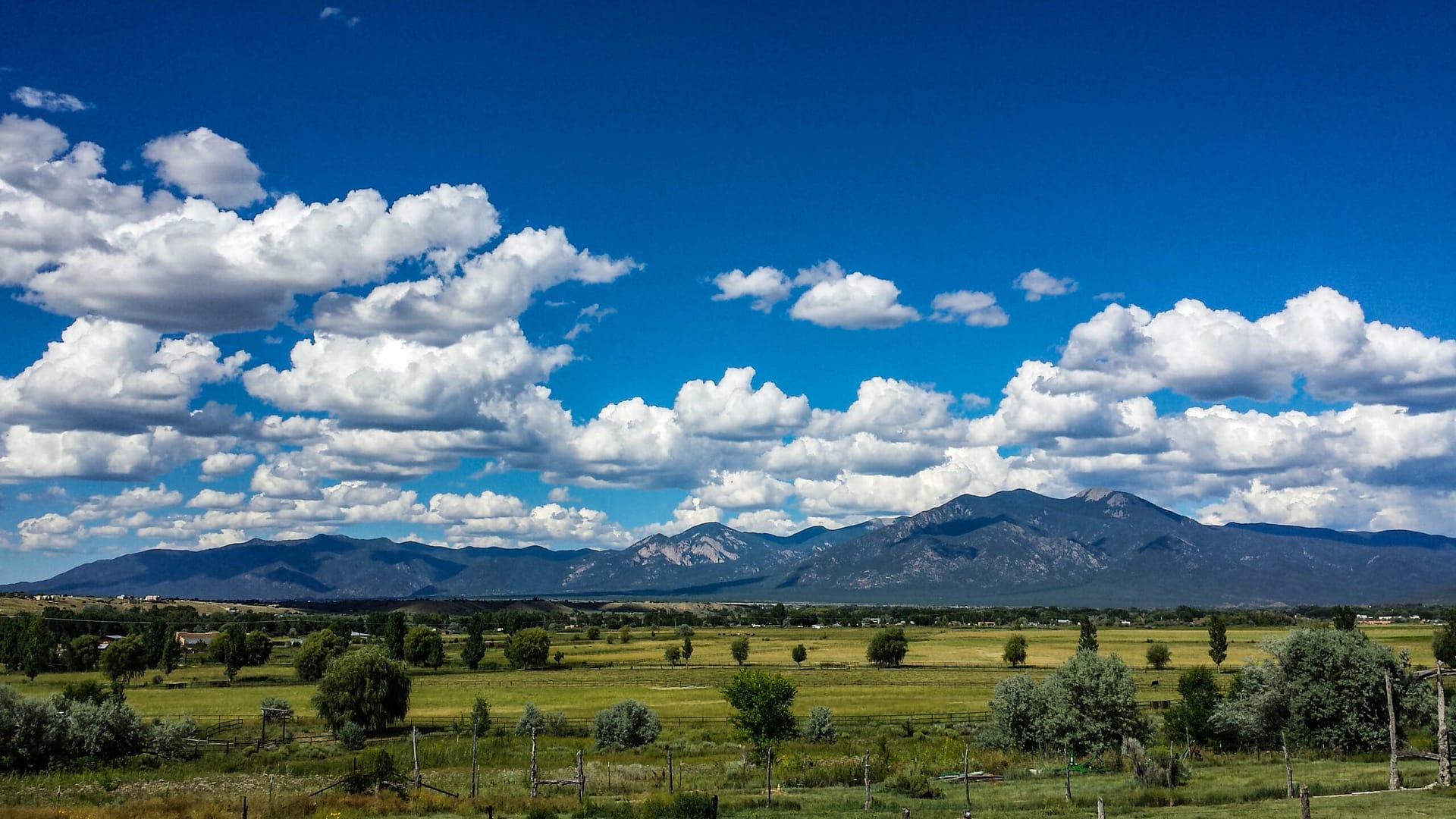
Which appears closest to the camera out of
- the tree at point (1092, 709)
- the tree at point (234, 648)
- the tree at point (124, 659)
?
the tree at point (1092, 709)

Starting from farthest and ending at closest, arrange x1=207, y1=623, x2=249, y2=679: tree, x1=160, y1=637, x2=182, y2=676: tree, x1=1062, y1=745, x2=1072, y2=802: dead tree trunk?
x1=160, y1=637, x2=182, y2=676: tree → x1=207, y1=623, x2=249, y2=679: tree → x1=1062, y1=745, x2=1072, y2=802: dead tree trunk

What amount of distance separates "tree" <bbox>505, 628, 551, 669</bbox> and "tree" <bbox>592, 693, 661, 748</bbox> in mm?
79981

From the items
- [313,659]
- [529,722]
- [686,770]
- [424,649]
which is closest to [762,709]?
[686,770]

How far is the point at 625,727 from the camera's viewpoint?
55.8 meters

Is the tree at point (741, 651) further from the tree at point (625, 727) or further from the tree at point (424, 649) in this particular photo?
the tree at point (625, 727)

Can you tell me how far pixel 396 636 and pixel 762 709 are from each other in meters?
103

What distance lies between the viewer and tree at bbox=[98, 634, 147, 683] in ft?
368

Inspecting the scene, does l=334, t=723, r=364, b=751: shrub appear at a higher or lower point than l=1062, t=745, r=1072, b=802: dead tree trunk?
lower

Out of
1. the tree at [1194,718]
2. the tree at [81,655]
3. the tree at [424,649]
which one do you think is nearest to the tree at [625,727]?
the tree at [1194,718]

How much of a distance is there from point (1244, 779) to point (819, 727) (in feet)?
86.4

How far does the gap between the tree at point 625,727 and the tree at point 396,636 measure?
77728 mm

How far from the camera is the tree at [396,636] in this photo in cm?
13388

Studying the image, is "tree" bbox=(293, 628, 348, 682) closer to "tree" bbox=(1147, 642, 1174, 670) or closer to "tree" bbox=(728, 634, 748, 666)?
"tree" bbox=(728, 634, 748, 666)

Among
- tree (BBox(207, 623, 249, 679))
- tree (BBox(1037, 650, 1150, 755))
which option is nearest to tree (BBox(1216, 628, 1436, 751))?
tree (BBox(1037, 650, 1150, 755))
